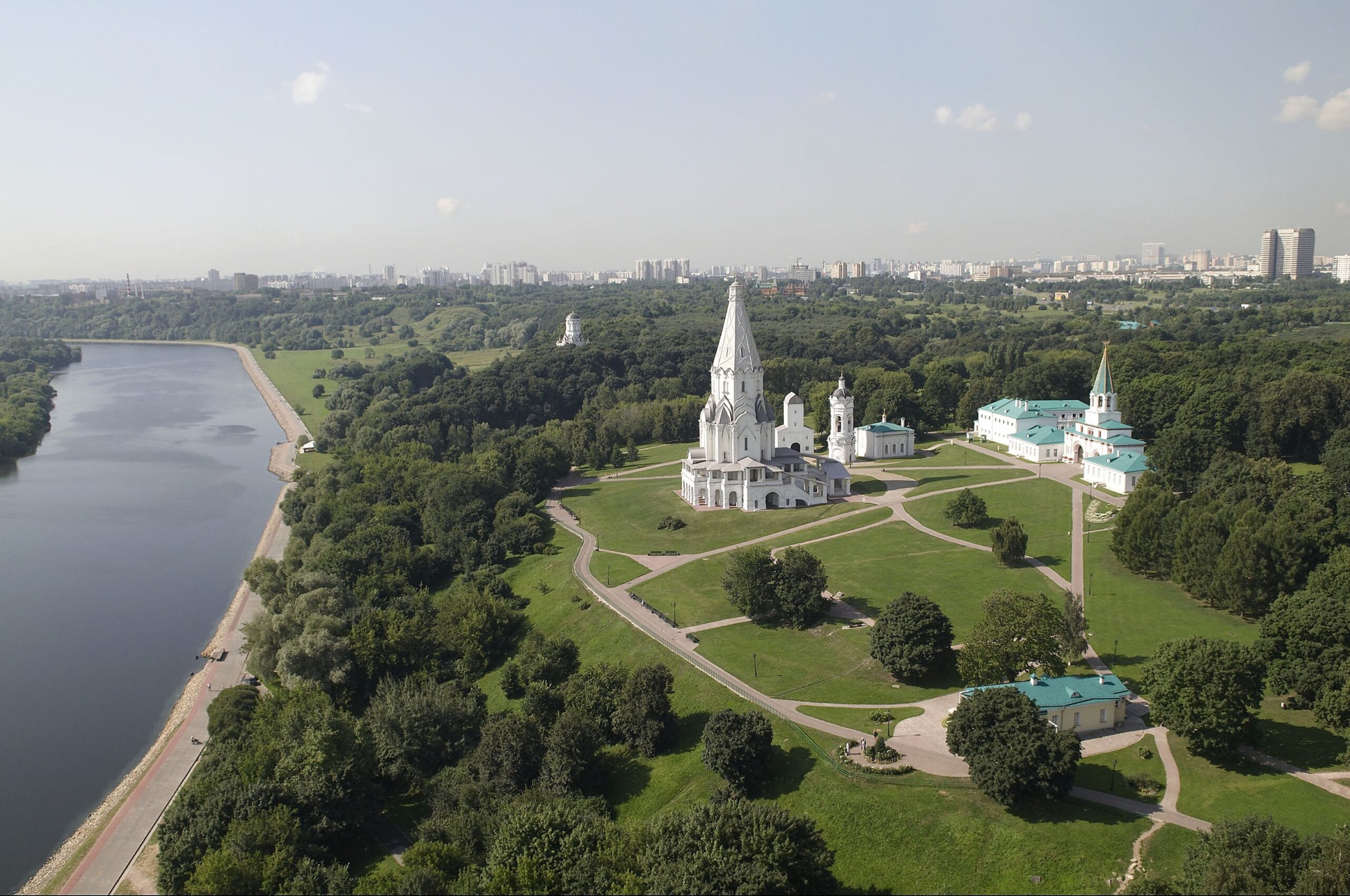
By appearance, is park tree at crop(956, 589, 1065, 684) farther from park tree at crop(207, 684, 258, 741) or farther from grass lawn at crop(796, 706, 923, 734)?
park tree at crop(207, 684, 258, 741)

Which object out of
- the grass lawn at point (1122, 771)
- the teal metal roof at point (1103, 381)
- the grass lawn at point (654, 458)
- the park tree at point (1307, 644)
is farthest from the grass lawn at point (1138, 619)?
the grass lawn at point (654, 458)

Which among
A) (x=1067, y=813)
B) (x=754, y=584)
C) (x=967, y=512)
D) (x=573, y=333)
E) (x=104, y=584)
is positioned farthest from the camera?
(x=573, y=333)

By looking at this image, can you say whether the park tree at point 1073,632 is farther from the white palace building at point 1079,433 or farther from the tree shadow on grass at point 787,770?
the white palace building at point 1079,433

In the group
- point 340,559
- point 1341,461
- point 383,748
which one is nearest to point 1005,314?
point 1341,461

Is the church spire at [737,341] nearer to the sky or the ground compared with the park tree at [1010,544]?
nearer to the sky

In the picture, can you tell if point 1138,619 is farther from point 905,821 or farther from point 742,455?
point 742,455

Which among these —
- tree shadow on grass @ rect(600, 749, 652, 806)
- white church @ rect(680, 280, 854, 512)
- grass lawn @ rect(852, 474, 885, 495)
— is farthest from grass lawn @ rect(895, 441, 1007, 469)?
tree shadow on grass @ rect(600, 749, 652, 806)

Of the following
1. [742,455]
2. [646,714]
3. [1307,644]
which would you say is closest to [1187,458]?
[742,455]
